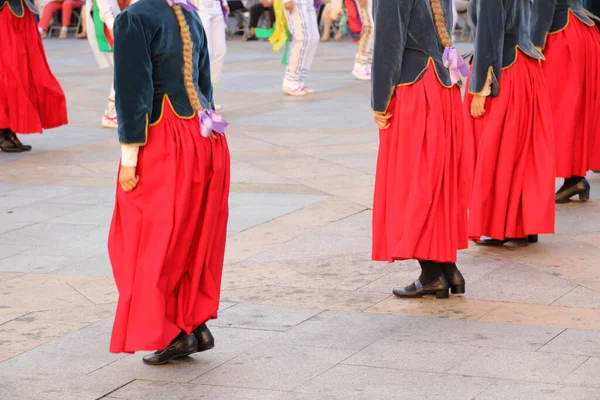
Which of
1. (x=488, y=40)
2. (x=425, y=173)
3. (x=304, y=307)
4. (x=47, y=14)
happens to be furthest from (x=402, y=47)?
(x=47, y=14)

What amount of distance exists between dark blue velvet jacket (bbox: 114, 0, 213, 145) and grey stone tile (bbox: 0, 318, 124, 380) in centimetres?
100

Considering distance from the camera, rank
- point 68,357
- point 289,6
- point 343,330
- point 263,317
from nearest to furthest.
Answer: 1. point 68,357
2. point 343,330
3. point 263,317
4. point 289,6

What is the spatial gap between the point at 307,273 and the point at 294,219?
1416 millimetres

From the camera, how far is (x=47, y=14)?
83.7ft

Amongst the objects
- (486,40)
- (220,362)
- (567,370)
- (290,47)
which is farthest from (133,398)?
(290,47)

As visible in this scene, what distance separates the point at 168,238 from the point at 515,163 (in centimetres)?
284

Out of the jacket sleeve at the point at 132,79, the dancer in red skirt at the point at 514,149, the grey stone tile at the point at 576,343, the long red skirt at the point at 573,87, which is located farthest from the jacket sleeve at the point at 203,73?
the long red skirt at the point at 573,87

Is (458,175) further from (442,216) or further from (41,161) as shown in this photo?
(41,161)

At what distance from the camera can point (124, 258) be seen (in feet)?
15.9

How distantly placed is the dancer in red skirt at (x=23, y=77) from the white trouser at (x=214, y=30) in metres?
2.10

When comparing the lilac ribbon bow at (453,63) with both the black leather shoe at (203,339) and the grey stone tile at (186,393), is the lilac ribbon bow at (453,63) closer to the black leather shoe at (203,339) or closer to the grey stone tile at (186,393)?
the black leather shoe at (203,339)

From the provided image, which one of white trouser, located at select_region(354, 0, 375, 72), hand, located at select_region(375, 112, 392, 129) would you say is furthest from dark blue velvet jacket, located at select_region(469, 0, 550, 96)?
white trouser, located at select_region(354, 0, 375, 72)

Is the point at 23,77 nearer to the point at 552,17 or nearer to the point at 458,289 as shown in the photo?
the point at 552,17

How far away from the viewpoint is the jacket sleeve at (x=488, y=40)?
6.45 m
